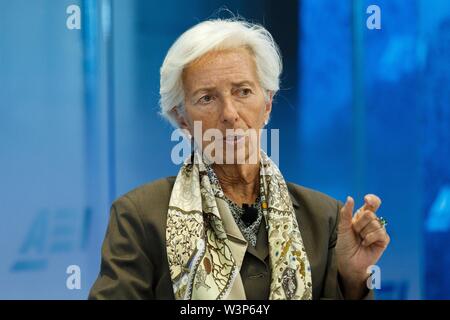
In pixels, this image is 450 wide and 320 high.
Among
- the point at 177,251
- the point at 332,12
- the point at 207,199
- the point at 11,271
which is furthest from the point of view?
the point at 332,12

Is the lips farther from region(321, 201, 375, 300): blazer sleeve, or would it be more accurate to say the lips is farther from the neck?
region(321, 201, 375, 300): blazer sleeve

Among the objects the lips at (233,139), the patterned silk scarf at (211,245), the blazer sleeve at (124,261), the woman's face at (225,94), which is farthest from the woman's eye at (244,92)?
the blazer sleeve at (124,261)

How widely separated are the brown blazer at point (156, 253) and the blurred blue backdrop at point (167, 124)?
1166mm

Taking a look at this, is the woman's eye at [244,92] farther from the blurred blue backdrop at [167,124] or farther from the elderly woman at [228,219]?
the blurred blue backdrop at [167,124]

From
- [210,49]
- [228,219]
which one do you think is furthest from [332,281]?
[210,49]

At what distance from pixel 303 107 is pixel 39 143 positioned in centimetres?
122

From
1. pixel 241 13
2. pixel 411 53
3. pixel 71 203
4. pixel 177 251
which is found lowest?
pixel 71 203

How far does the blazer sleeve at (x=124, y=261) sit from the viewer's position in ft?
4.85

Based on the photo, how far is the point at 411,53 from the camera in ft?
9.71

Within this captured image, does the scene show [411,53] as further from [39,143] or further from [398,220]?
[39,143]

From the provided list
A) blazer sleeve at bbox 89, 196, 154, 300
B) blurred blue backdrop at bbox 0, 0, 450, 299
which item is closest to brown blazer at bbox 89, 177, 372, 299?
blazer sleeve at bbox 89, 196, 154, 300

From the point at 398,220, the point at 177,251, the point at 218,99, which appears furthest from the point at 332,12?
the point at 177,251

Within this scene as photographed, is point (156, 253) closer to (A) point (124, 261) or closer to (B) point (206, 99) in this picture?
(A) point (124, 261)

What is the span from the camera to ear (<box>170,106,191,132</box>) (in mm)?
1757
